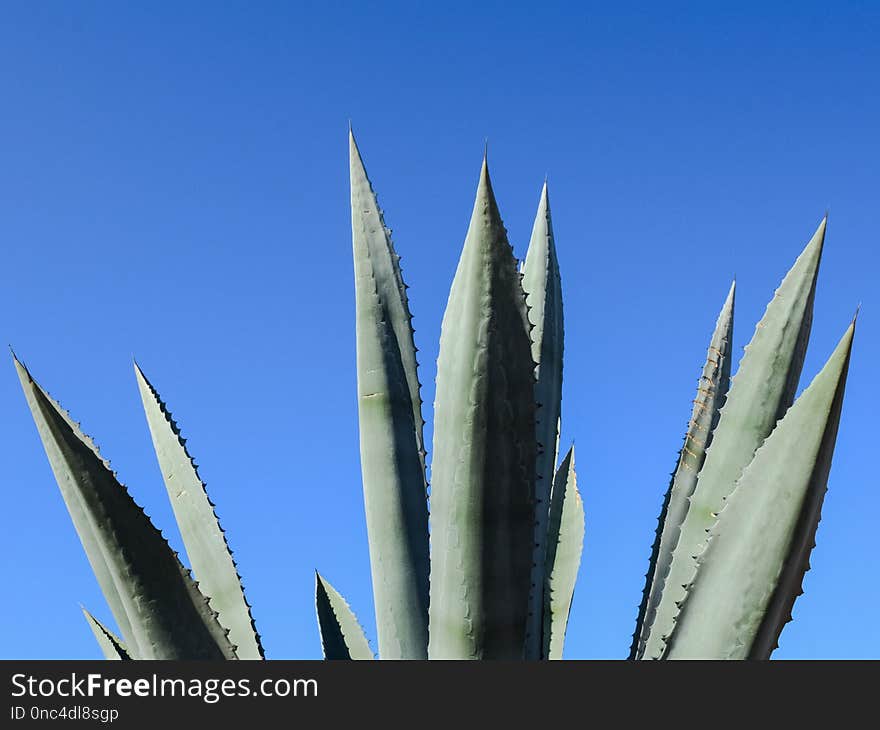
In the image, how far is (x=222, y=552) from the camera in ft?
7.54

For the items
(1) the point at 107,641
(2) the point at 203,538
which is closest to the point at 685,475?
(2) the point at 203,538

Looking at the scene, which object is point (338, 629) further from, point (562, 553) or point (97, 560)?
point (97, 560)

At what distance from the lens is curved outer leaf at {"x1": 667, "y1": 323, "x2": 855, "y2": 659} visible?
5.60 feet

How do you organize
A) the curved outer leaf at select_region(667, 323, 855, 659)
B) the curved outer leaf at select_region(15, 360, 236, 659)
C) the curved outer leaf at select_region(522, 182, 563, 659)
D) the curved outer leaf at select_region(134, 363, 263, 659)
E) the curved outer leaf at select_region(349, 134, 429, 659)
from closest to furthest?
the curved outer leaf at select_region(667, 323, 855, 659)
the curved outer leaf at select_region(15, 360, 236, 659)
the curved outer leaf at select_region(522, 182, 563, 659)
the curved outer leaf at select_region(349, 134, 429, 659)
the curved outer leaf at select_region(134, 363, 263, 659)

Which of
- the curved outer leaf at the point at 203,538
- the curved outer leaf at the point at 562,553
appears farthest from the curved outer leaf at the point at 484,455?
the curved outer leaf at the point at 562,553

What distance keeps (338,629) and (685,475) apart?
0.98 m

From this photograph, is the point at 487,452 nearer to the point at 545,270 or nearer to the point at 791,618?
the point at 791,618

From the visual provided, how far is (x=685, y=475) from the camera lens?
2.35 m

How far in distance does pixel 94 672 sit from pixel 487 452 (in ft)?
2.48

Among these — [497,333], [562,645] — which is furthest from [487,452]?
[562,645]

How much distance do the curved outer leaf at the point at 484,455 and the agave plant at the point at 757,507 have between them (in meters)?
0.33

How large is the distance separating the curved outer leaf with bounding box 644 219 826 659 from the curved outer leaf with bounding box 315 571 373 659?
88cm

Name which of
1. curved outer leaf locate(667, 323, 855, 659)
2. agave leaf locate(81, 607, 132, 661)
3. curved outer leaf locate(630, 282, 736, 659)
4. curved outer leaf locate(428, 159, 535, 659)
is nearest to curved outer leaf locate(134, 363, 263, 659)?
agave leaf locate(81, 607, 132, 661)

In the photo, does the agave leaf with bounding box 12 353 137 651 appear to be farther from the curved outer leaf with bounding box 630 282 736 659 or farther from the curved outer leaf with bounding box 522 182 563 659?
the curved outer leaf with bounding box 630 282 736 659
